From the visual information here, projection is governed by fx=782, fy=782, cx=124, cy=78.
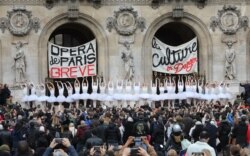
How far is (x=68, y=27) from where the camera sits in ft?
143

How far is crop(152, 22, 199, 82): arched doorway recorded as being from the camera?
142ft

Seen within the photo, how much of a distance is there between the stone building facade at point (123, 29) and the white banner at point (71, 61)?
376 mm

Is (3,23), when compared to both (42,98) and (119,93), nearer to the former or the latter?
(42,98)

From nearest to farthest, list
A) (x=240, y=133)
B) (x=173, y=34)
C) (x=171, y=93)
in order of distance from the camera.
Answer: (x=240, y=133) < (x=171, y=93) < (x=173, y=34)

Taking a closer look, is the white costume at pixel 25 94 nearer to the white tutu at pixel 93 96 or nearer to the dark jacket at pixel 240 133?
the white tutu at pixel 93 96

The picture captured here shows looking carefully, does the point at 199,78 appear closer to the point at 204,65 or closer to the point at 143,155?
the point at 204,65

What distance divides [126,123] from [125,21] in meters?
19.8

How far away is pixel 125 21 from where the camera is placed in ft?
137

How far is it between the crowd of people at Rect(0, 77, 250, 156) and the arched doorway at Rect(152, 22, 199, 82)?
9.90 ft

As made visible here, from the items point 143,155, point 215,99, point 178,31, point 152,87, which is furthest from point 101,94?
point 143,155

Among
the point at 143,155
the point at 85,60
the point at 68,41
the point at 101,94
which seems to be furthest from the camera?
the point at 68,41

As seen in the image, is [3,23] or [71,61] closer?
[3,23]

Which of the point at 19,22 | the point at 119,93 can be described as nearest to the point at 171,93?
the point at 119,93

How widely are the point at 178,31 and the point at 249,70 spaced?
4919 millimetres
